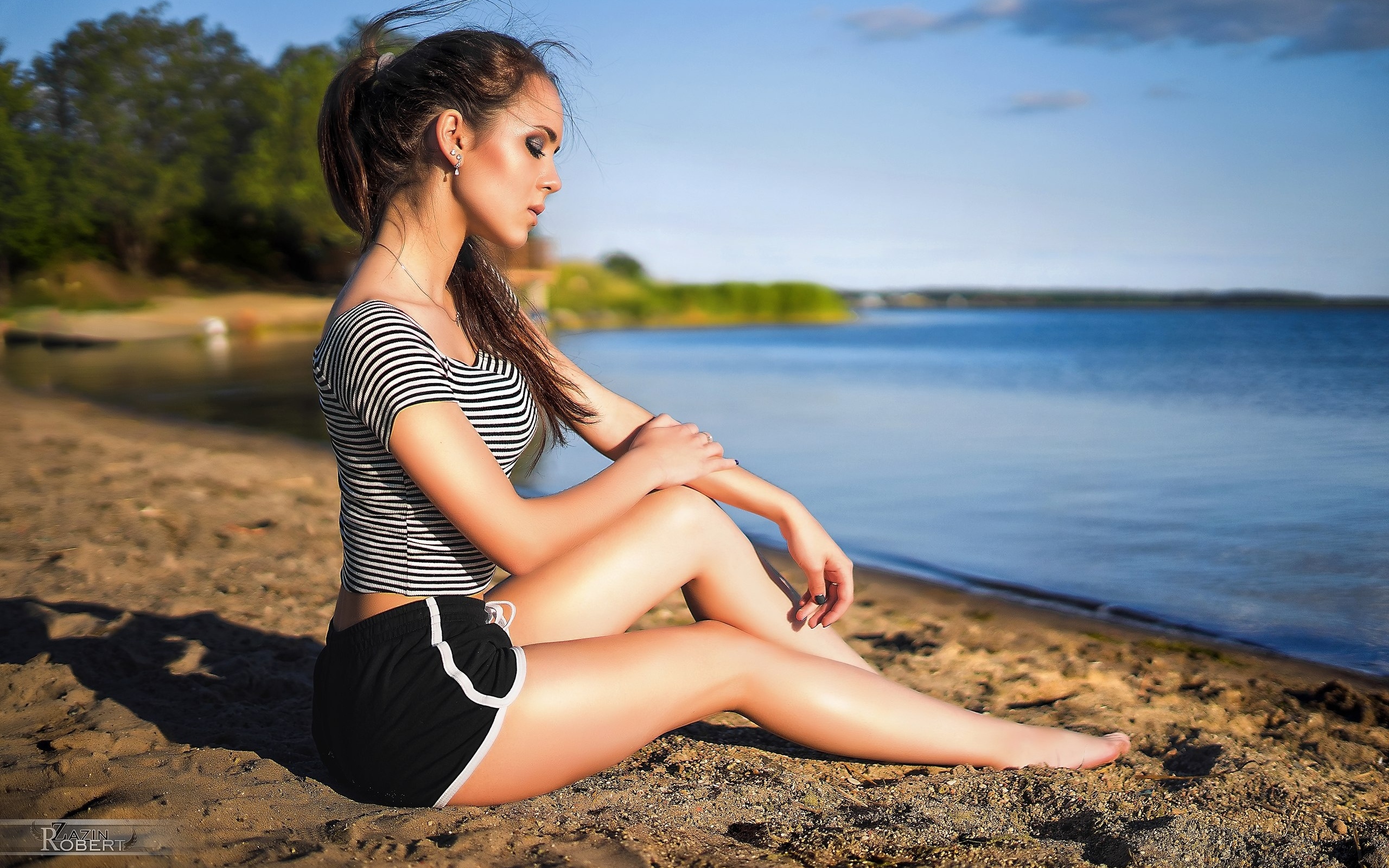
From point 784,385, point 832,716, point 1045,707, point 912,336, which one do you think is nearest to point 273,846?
point 832,716

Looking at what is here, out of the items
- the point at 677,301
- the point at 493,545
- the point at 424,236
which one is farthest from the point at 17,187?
the point at 493,545

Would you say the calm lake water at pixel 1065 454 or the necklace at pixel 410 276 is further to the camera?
the calm lake water at pixel 1065 454

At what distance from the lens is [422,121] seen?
184 cm

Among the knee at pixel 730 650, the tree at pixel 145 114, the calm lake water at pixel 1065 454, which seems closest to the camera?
the knee at pixel 730 650

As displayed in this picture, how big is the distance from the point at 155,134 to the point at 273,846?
32.7m

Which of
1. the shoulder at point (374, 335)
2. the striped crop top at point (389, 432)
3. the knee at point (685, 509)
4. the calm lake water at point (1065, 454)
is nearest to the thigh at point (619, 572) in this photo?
the knee at point (685, 509)

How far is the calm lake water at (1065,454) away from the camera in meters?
4.47

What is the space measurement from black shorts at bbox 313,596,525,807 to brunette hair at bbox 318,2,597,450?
57 cm

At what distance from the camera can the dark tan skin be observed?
169 cm

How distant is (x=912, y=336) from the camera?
3694 cm

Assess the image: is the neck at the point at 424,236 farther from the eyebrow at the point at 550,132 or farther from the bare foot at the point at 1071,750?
the bare foot at the point at 1071,750

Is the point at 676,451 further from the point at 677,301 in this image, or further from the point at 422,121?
the point at 677,301

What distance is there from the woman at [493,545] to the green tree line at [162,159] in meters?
28.9

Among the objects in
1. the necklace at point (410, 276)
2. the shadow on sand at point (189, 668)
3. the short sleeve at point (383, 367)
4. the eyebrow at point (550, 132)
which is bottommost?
the shadow on sand at point (189, 668)
